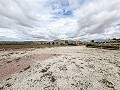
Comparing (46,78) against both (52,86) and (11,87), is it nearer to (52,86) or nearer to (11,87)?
(52,86)

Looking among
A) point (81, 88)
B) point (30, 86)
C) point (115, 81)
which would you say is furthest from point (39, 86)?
point (115, 81)

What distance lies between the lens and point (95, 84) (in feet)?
52.9

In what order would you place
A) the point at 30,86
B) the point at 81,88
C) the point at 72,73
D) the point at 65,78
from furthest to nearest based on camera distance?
the point at 72,73, the point at 65,78, the point at 30,86, the point at 81,88

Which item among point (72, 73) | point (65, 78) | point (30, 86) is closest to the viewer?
point (30, 86)

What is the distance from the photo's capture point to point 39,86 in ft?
53.1

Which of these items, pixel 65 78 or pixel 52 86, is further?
pixel 65 78

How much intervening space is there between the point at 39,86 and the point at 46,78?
2547 mm

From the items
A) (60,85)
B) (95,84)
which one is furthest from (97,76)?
(60,85)

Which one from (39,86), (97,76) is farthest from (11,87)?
(97,76)

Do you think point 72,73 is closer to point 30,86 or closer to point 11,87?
point 30,86

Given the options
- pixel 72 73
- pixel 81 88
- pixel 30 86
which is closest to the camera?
pixel 81 88

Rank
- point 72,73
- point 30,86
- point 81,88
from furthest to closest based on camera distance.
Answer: point 72,73
point 30,86
point 81,88

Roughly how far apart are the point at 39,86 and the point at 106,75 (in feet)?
35.4

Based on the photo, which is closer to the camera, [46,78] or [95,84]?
[95,84]
